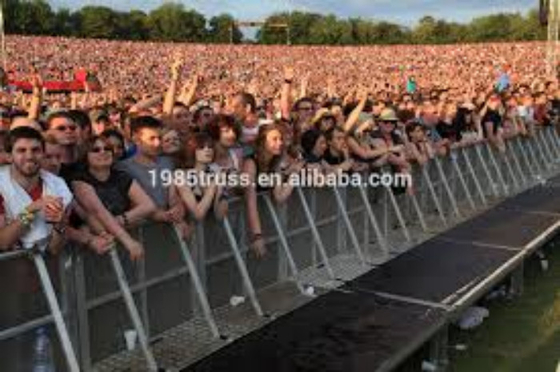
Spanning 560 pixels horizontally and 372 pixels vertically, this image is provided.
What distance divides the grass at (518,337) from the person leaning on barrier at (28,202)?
3.58 metres

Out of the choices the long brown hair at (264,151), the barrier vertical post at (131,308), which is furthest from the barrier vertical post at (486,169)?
the barrier vertical post at (131,308)

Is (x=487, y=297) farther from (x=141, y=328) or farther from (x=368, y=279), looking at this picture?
(x=141, y=328)

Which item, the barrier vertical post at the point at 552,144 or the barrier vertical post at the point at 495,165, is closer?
the barrier vertical post at the point at 495,165

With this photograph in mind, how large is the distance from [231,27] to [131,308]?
9541cm

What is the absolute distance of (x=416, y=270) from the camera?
23.6ft

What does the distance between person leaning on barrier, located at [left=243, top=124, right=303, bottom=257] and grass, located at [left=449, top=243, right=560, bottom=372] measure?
6.57 ft

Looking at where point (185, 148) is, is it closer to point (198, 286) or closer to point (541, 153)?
point (198, 286)

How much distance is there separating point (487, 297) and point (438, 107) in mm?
4251

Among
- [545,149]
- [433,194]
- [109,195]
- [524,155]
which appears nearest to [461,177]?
[433,194]

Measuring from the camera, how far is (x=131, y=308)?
191 inches

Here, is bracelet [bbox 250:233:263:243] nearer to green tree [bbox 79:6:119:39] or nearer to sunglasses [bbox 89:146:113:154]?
sunglasses [bbox 89:146:113:154]

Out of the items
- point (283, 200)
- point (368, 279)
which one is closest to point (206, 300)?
point (283, 200)

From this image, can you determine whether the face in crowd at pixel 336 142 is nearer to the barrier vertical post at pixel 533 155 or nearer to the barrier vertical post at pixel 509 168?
the barrier vertical post at pixel 509 168

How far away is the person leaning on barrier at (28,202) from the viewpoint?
4.15 meters
